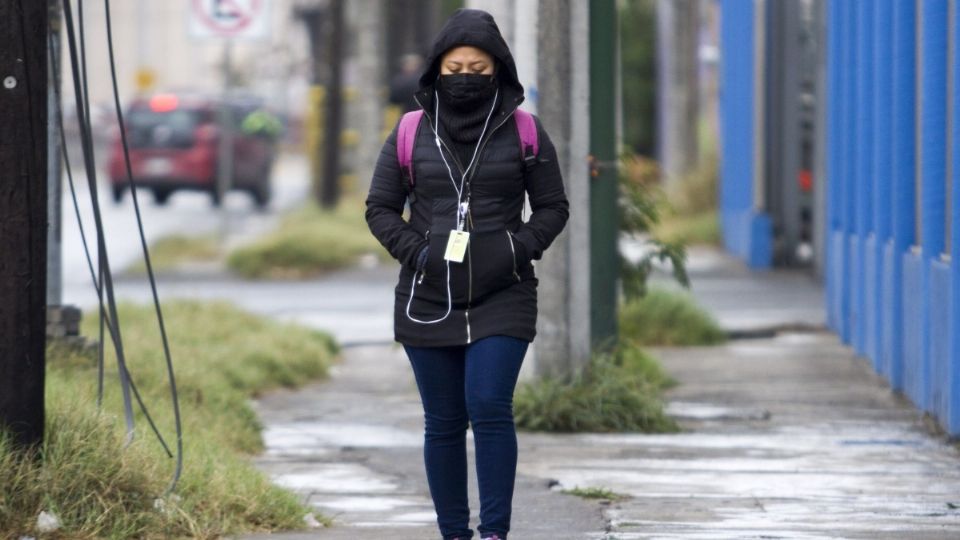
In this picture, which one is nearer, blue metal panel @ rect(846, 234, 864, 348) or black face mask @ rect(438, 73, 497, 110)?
black face mask @ rect(438, 73, 497, 110)

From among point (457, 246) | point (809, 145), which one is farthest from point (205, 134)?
point (457, 246)

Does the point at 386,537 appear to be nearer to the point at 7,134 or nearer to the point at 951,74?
the point at 7,134

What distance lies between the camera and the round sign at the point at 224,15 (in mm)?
19156

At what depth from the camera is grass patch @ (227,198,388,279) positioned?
66.8 ft

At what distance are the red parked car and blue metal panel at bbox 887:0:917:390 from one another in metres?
23.7

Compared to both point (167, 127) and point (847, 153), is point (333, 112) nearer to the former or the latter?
point (167, 127)

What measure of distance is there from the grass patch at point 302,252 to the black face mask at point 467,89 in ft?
45.8

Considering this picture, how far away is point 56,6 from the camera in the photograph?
1057 centimetres

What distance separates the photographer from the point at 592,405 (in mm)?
10070

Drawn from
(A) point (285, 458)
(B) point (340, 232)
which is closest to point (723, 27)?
(B) point (340, 232)

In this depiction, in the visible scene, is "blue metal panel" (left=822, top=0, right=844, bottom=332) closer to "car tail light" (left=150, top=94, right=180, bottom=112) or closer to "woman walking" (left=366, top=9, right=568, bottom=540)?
"woman walking" (left=366, top=9, right=568, bottom=540)

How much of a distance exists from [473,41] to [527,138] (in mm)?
332

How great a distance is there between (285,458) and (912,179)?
3.78m

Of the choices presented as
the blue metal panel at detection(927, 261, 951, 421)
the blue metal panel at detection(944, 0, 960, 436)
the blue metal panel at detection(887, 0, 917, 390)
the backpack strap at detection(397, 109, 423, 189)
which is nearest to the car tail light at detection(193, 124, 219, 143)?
the blue metal panel at detection(887, 0, 917, 390)
